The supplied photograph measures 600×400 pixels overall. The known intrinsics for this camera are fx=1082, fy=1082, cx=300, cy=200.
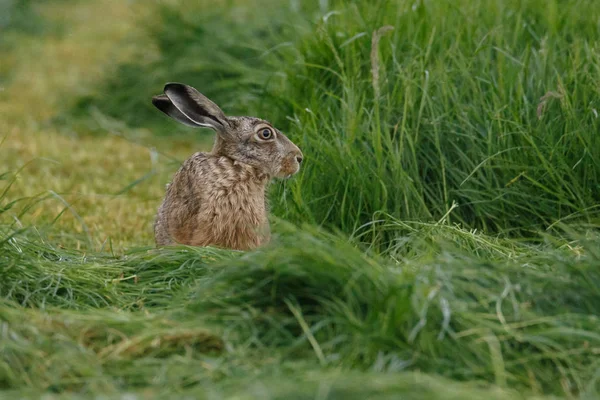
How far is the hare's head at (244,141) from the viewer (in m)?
5.36

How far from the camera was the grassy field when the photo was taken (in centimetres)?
343

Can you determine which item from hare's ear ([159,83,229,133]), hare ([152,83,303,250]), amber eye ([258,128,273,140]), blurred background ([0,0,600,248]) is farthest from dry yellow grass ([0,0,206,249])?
amber eye ([258,128,273,140])

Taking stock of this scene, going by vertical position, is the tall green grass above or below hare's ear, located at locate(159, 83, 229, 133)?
below

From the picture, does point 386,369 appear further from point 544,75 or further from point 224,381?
point 544,75

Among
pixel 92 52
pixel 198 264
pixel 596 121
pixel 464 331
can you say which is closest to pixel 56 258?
pixel 198 264

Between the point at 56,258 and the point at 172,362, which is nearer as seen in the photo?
the point at 172,362

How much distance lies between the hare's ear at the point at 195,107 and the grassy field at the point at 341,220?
1.63 feet

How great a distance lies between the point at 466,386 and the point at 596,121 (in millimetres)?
2400

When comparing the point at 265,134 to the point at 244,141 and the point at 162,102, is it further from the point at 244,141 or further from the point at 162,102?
the point at 162,102

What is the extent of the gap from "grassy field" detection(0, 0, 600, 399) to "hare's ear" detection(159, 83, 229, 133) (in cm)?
50

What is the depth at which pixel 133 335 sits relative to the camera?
3.62 meters

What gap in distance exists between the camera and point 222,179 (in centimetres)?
520

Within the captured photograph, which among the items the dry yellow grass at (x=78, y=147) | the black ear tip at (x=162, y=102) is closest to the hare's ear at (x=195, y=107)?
the black ear tip at (x=162, y=102)

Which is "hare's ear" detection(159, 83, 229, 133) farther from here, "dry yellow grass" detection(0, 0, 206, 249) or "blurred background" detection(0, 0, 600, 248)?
"dry yellow grass" detection(0, 0, 206, 249)
